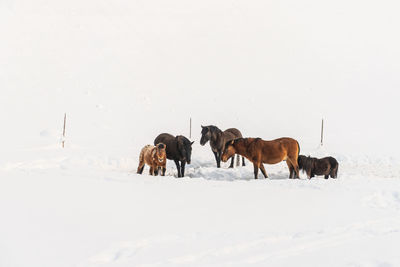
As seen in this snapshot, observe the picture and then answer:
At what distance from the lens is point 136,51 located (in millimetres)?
38438

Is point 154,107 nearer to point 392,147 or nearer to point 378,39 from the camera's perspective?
point 392,147

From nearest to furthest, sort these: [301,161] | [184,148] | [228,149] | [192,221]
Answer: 1. [192,221]
2. [301,161]
3. [228,149]
4. [184,148]

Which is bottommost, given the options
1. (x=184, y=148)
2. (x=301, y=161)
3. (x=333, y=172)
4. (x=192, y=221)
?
(x=192, y=221)

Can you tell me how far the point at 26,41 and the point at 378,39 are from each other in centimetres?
3811

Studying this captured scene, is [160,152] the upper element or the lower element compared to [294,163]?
upper

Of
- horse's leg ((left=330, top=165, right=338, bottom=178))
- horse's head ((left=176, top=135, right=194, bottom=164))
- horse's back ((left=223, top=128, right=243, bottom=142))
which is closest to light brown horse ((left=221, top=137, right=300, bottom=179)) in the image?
horse's leg ((left=330, top=165, right=338, bottom=178))

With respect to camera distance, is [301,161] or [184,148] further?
[184,148]

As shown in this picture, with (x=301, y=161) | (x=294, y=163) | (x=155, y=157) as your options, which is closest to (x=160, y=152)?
(x=155, y=157)

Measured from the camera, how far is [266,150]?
33.6ft

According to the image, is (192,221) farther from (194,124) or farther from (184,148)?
(194,124)

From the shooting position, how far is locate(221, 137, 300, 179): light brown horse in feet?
33.6

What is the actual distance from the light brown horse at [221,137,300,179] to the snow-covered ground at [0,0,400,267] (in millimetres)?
687

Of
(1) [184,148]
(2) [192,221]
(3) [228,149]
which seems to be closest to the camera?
(2) [192,221]

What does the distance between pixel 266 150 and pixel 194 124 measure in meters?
15.5
